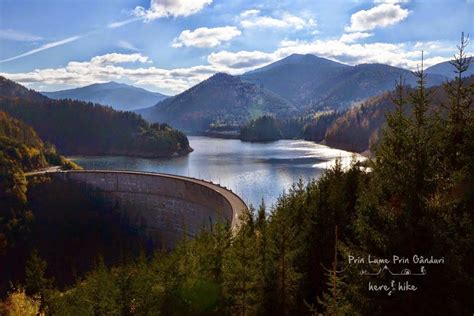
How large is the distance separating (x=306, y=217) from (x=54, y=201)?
51599mm

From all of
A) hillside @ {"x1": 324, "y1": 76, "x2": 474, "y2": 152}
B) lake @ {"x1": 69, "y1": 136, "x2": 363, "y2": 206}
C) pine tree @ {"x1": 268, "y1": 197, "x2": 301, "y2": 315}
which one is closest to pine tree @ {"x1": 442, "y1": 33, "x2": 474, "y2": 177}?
pine tree @ {"x1": 268, "y1": 197, "x2": 301, "y2": 315}

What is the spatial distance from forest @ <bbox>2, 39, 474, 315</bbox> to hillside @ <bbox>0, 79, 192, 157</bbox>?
355 ft

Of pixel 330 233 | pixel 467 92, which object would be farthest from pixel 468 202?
pixel 330 233

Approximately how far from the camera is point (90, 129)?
14375cm

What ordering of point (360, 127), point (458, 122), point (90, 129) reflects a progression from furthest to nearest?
point (360, 127)
point (90, 129)
point (458, 122)

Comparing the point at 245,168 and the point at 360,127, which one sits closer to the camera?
the point at 245,168

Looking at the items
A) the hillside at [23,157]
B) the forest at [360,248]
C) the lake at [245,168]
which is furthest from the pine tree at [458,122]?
the hillside at [23,157]

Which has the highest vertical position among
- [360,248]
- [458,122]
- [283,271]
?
[458,122]

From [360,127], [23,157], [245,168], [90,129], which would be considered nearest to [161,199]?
[23,157]

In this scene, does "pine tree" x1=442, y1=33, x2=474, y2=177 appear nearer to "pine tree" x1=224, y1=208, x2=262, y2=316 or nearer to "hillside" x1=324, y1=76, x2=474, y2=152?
"pine tree" x1=224, y1=208, x2=262, y2=316

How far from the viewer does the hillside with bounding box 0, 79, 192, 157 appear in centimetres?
13088

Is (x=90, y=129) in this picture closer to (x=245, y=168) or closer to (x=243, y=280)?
(x=245, y=168)

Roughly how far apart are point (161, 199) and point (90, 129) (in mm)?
98183

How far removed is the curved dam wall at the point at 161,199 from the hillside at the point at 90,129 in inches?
2557
